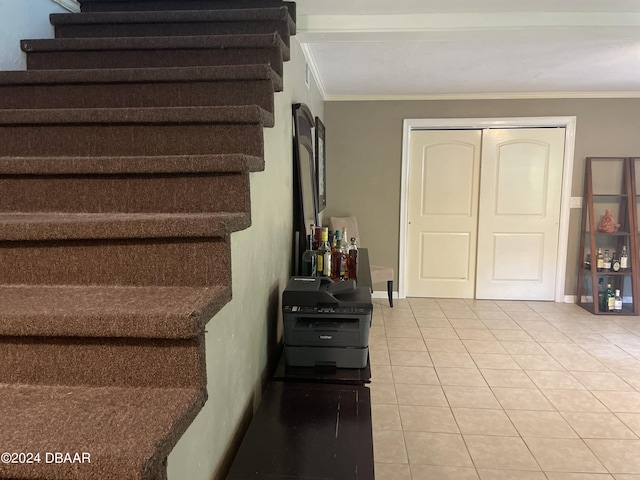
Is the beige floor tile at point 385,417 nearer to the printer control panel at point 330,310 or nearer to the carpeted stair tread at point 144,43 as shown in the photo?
the printer control panel at point 330,310

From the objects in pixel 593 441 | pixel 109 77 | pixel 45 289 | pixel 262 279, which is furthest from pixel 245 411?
pixel 593 441

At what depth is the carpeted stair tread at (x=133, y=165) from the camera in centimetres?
125

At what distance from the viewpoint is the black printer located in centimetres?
167

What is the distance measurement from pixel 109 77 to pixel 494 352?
3.18 metres

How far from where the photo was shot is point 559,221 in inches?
187

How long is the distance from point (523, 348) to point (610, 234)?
5.91 feet

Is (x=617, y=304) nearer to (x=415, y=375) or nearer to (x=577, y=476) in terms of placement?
(x=415, y=375)

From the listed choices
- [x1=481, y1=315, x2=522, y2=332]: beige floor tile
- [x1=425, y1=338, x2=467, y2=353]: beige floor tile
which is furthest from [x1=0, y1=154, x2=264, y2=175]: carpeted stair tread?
[x1=481, y1=315, x2=522, y2=332]: beige floor tile

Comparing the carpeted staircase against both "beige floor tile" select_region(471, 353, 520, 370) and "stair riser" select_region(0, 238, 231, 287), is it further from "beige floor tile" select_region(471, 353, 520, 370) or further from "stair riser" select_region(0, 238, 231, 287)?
"beige floor tile" select_region(471, 353, 520, 370)

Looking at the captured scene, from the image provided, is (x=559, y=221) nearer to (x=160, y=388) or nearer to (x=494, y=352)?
(x=494, y=352)

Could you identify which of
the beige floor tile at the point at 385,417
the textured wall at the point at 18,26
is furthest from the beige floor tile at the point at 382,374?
the textured wall at the point at 18,26

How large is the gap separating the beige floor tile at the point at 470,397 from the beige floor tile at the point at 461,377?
6 centimetres

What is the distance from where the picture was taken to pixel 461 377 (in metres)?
3.03

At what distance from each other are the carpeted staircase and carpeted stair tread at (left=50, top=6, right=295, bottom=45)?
1.59ft
